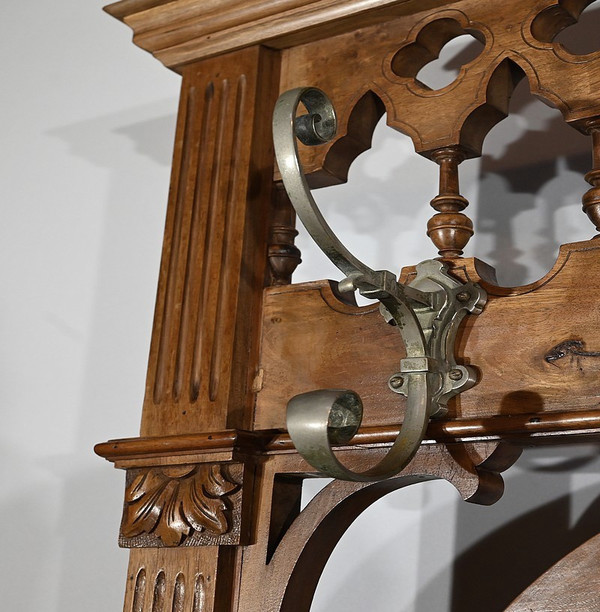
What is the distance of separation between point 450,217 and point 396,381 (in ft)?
0.45

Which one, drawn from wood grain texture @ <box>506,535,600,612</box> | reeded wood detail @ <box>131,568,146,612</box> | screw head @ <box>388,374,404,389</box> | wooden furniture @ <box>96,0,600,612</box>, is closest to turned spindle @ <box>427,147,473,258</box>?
wooden furniture @ <box>96,0,600,612</box>

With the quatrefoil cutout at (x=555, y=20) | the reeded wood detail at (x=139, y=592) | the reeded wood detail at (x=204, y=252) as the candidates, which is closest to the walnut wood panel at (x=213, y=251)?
the reeded wood detail at (x=204, y=252)

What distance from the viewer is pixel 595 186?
0.74m

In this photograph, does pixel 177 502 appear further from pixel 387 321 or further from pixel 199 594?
pixel 387 321

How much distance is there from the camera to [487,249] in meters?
1.09

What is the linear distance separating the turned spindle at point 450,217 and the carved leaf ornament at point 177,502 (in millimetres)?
253

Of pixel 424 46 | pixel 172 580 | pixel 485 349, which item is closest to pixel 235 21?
pixel 424 46

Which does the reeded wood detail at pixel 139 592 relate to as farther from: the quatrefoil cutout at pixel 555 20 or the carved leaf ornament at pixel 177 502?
the quatrefoil cutout at pixel 555 20

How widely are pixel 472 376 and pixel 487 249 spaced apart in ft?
1.25

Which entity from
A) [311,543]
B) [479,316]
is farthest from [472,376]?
[311,543]

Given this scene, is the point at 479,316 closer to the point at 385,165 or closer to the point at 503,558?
the point at 503,558

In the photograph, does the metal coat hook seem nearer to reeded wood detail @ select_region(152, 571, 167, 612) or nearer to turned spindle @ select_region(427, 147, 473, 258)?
turned spindle @ select_region(427, 147, 473, 258)

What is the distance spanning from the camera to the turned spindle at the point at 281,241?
2.90 ft

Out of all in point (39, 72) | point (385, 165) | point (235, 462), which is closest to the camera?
point (235, 462)
